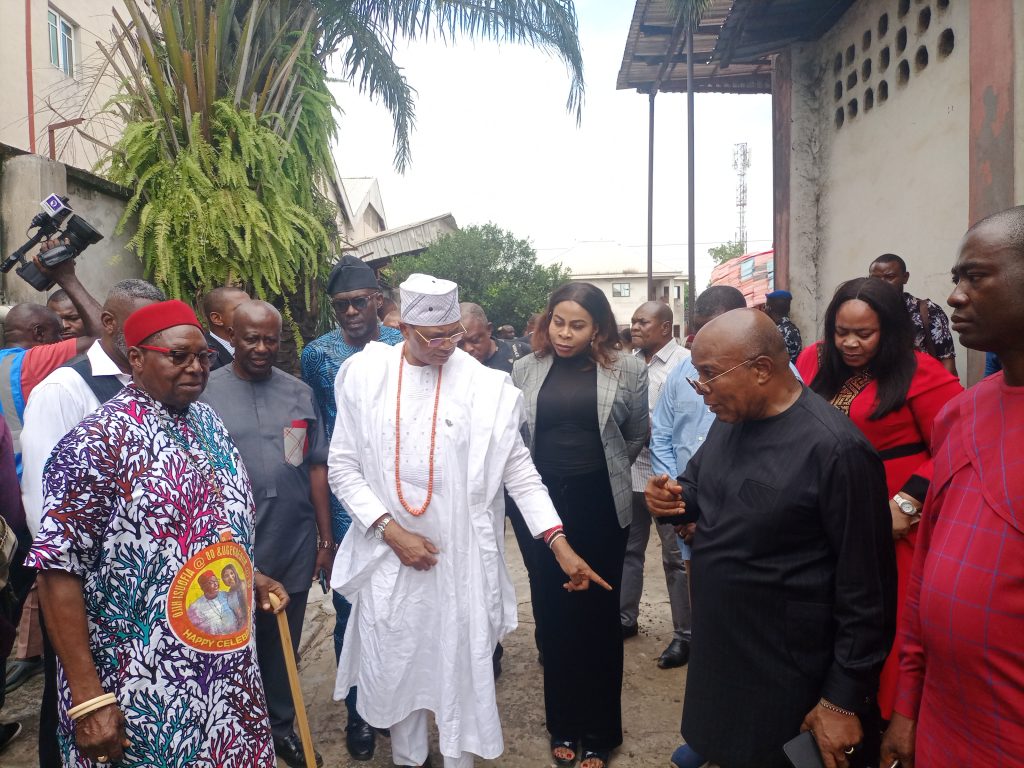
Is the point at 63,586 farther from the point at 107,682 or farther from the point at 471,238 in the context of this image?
the point at 471,238

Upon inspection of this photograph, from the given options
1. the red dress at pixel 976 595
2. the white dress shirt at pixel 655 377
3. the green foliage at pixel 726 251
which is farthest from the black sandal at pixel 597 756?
the green foliage at pixel 726 251

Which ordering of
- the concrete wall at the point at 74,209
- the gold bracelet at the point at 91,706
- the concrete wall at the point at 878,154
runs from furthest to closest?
the concrete wall at the point at 878,154 → the concrete wall at the point at 74,209 → the gold bracelet at the point at 91,706

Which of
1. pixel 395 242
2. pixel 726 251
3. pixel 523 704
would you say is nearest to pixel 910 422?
pixel 523 704

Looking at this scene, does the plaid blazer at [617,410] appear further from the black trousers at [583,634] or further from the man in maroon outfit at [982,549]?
the man in maroon outfit at [982,549]

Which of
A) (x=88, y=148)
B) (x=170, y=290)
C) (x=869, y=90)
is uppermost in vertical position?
(x=88, y=148)

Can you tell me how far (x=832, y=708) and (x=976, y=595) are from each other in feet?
1.73

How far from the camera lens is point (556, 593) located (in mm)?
3418

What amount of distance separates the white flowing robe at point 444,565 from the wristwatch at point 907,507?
1331mm

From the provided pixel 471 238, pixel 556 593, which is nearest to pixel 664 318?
pixel 556 593

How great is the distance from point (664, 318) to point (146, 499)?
11.7ft

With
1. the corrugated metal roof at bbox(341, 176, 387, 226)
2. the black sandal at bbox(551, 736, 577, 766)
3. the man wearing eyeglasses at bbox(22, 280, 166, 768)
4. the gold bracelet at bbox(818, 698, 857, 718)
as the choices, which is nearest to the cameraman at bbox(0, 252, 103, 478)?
the man wearing eyeglasses at bbox(22, 280, 166, 768)

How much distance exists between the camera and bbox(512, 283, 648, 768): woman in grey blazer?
3389mm

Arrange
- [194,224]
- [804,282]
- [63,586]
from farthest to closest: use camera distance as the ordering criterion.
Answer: [804,282] → [194,224] → [63,586]

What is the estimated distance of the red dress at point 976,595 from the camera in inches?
61.4
